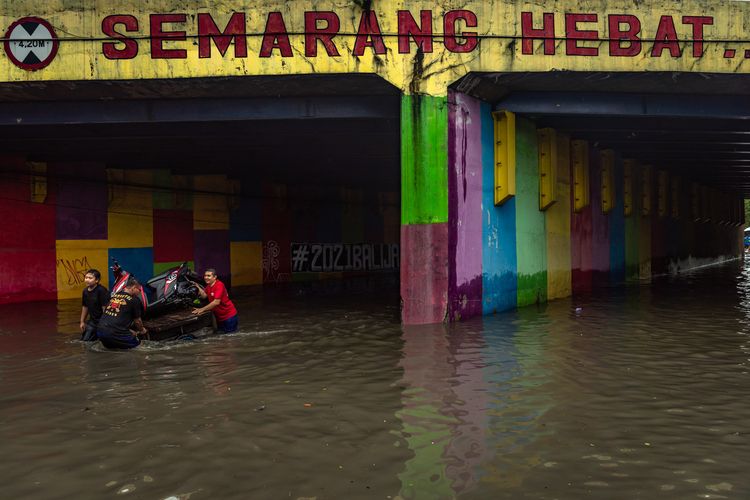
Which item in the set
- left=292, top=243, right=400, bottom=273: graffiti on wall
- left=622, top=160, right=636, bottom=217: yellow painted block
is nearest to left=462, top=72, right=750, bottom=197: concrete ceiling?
left=622, top=160, right=636, bottom=217: yellow painted block

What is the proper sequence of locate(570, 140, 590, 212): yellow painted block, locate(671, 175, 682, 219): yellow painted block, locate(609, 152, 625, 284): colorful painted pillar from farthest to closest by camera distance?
locate(671, 175, 682, 219): yellow painted block
locate(609, 152, 625, 284): colorful painted pillar
locate(570, 140, 590, 212): yellow painted block

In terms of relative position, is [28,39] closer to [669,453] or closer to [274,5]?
[274,5]

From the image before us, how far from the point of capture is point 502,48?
13.6 metres

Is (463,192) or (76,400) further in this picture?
(463,192)

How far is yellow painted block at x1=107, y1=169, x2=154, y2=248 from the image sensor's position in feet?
76.1

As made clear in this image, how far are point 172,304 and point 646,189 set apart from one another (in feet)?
75.6

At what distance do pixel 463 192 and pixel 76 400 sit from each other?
9322 mm

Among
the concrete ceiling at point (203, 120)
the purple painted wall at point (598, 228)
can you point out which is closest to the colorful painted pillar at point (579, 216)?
the purple painted wall at point (598, 228)

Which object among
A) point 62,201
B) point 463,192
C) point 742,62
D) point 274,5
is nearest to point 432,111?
point 463,192

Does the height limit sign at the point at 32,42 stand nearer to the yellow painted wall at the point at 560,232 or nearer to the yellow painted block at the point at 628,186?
the yellow painted wall at the point at 560,232

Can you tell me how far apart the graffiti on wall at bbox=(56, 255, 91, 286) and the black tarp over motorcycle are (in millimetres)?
10806

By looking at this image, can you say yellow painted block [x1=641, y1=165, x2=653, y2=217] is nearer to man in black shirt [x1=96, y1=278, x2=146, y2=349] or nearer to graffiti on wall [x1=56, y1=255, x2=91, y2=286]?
graffiti on wall [x1=56, y1=255, x2=91, y2=286]

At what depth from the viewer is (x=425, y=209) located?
44.6ft

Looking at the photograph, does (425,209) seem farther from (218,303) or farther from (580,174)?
(580,174)
